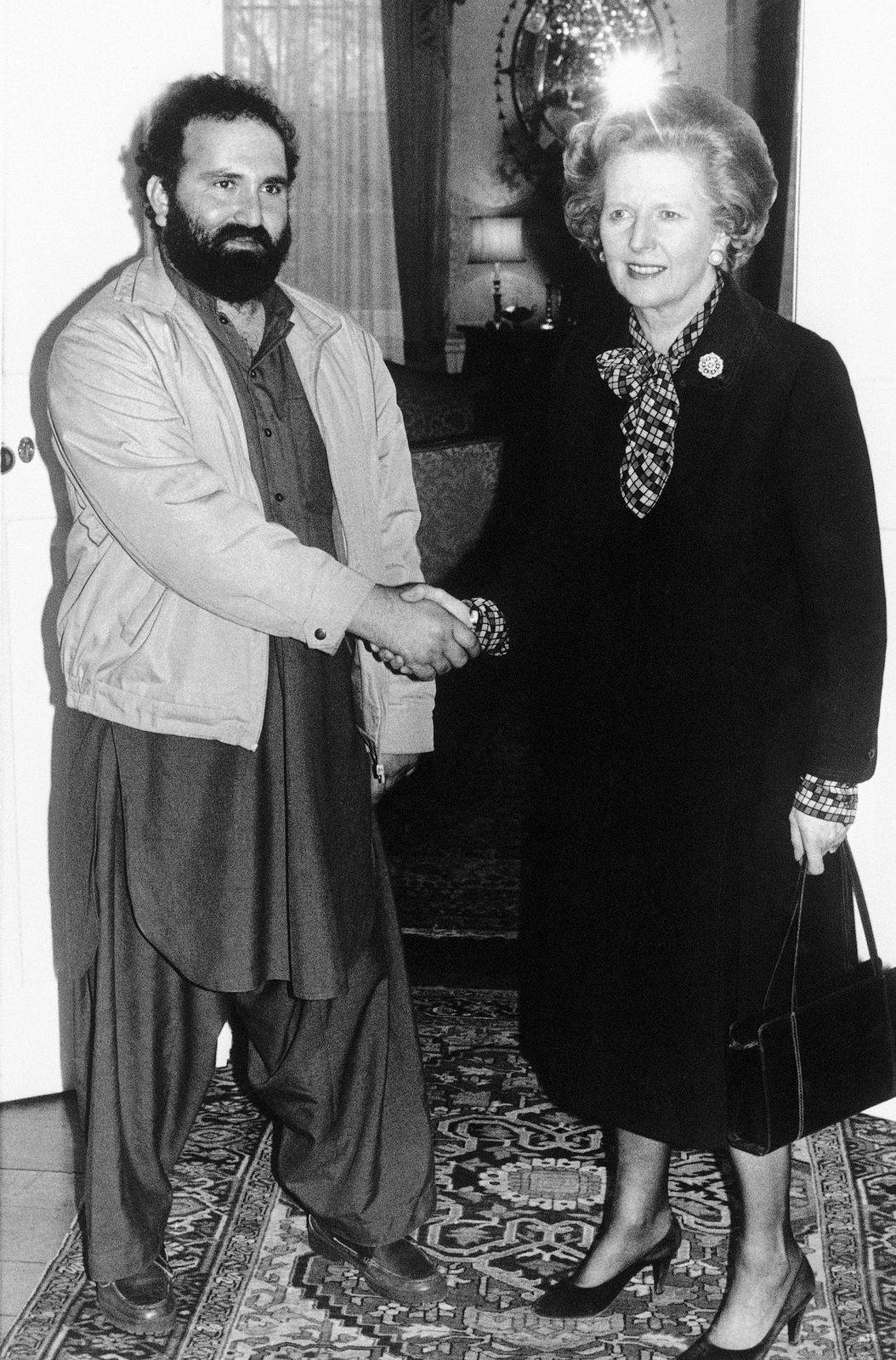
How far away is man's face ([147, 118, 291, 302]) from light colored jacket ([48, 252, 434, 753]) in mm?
58

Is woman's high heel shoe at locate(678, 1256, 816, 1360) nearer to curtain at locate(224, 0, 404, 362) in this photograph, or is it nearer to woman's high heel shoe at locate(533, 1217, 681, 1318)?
woman's high heel shoe at locate(533, 1217, 681, 1318)

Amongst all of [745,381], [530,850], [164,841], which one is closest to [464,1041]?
[530,850]

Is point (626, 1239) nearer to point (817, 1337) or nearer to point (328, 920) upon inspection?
point (817, 1337)

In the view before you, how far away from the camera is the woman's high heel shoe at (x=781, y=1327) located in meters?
1.87

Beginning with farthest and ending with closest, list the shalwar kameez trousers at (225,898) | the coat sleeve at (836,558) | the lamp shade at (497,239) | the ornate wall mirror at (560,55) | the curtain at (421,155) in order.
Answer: the lamp shade at (497,239), the ornate wall mirror at (560,55), the curtain at (421,155), the shalwar kameez trousers at (225,898), the coat sleeve at (836,558)

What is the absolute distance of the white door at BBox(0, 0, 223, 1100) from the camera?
2.45 metres

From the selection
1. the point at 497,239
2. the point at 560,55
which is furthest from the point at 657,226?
the point at 560,55

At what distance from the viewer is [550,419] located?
196 centimetres

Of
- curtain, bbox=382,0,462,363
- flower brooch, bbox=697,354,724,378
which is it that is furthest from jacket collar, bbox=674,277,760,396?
curtain, bbox=382,0,462,363

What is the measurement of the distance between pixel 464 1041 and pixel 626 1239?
38.1 inches

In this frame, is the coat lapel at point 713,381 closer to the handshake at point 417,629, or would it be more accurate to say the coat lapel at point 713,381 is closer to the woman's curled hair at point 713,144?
the woman's curled hair at point 713,144

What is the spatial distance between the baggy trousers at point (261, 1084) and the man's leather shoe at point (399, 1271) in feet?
0.11

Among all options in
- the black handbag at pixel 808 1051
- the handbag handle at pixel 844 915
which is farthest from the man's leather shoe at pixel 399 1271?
the handbag handle at pixel 844 915

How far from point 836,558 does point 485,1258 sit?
47.7 inches
